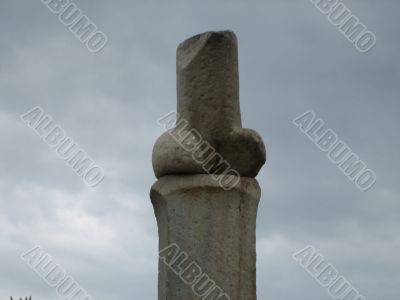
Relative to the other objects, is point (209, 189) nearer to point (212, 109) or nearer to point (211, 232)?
point (211, 232)

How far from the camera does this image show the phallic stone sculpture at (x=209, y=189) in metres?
5.65

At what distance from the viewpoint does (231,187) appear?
5.80 m

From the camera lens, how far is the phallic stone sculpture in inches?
223

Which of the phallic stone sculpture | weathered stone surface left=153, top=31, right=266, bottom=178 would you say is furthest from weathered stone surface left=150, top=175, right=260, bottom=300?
weathered stone surface left=153, top=31, right=266, bottom=178

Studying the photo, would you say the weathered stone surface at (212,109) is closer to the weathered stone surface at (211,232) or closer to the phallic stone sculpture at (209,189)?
the phallic stone sculpture at (209,189)

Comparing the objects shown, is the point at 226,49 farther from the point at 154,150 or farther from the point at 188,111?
the point at 154,150

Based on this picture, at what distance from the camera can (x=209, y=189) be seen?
575cm

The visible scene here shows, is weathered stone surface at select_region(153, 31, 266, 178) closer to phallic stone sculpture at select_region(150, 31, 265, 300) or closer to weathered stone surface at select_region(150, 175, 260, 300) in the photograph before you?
phallic stone sculpture at select_region(150, 31, 265, 300)

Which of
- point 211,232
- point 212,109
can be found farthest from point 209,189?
point 212,109

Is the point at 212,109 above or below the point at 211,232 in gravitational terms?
above

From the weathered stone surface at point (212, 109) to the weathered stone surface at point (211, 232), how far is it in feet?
0.66

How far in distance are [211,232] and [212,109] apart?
1.16 meters

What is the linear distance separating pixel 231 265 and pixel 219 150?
1.05 m

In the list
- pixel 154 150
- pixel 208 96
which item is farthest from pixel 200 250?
pixel 208 96
